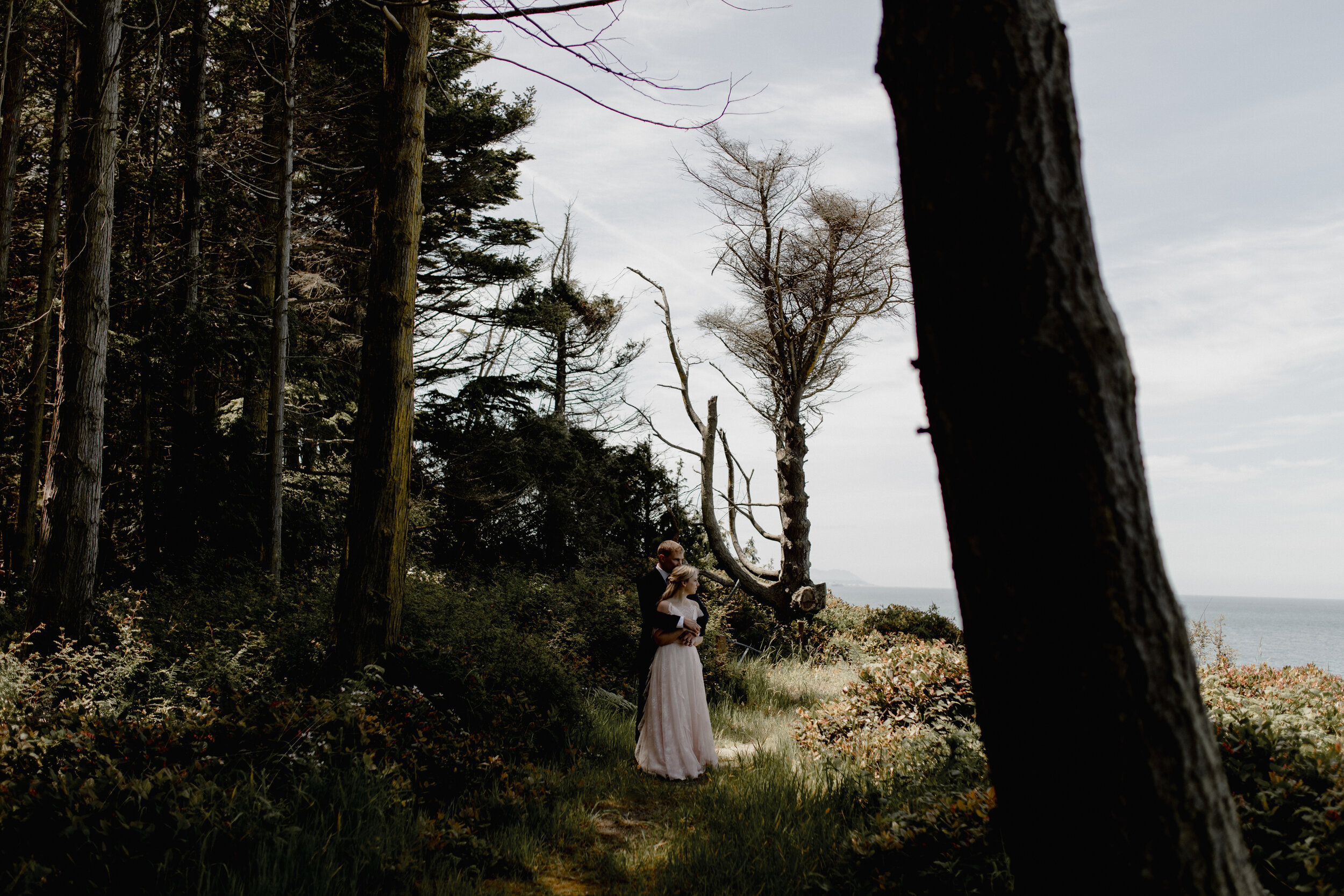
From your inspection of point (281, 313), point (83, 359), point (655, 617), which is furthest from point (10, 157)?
point (655, 617)

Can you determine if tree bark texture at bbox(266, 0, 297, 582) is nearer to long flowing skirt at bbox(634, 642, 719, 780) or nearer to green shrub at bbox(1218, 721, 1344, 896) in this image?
long flowing skirt at bbox(634, 642, 719, 780)

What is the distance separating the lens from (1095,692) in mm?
1617

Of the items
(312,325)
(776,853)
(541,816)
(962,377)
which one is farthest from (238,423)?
(962,377)

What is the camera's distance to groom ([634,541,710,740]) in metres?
6.73

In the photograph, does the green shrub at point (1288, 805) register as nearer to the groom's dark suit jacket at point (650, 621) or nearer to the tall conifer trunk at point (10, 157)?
the groom's dark suit jacket at point (650, 621)

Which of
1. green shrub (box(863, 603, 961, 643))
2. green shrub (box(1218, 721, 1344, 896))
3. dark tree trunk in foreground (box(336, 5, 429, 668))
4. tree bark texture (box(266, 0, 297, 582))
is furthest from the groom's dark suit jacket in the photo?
green shrub (box(863, 603, 961, 643))

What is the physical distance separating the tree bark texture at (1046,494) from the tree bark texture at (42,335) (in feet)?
39.2

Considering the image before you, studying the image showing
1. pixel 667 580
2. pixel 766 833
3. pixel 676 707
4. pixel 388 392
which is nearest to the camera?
pixel 766 833

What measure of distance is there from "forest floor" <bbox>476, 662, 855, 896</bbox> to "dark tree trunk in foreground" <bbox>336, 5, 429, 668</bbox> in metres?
2.10

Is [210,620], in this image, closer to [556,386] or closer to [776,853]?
[776,853]

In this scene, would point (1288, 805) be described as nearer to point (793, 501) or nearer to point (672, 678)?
point (672, 678)

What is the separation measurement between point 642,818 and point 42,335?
10909 millimetres

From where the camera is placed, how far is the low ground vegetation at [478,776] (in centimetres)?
327

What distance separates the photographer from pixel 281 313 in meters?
10.5
